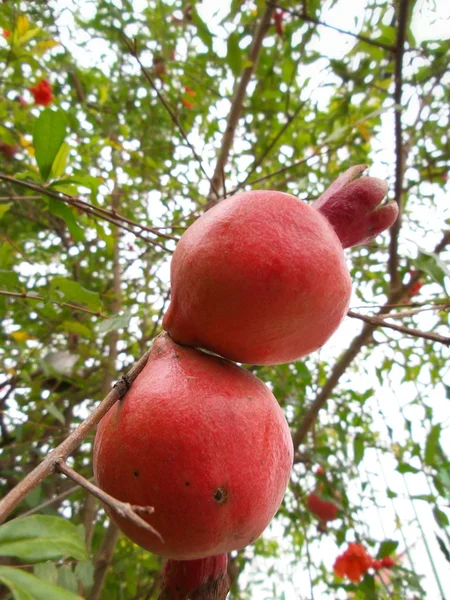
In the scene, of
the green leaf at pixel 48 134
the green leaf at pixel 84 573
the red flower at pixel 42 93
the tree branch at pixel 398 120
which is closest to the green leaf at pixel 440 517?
the tree branch at pixel 398 120

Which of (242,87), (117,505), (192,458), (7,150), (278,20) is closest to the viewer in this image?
(117,505)

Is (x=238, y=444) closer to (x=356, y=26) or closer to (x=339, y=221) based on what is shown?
Answer: (x=339, y=221)

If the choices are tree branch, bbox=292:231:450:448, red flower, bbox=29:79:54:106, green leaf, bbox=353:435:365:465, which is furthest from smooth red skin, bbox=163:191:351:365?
red flower, bbox=29:79:54:106

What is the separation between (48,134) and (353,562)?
1.55 meters

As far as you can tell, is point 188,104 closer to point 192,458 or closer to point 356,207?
point 356,207

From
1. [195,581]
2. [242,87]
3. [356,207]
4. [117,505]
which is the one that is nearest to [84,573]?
[195,581]

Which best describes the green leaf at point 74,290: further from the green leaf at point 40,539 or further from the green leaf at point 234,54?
the green leaf at point 234,54

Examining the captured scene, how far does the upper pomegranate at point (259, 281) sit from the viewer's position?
18.6 inches

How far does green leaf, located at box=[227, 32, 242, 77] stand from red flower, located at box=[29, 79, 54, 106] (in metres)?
1.04

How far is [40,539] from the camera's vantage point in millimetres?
390

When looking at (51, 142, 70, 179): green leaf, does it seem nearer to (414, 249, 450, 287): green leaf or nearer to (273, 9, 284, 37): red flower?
(414, 249, 450, 287): green leaf

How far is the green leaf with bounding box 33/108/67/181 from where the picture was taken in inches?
27.1

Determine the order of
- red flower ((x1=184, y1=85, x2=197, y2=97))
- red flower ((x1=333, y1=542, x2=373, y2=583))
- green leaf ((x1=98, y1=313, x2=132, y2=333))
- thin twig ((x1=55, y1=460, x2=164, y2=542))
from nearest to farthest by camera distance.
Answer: thin twig ((x1=55, y1=460, x2=164, y2=542))
green leaf ((x1=98, y1=313, x2=132, y2=333))
red flower ((x1=333, y1=542, x2=373, y2=583))
red flower ((x1=184, y1=85, x2=197, y2=97))

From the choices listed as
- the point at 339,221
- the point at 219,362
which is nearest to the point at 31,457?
the point at 219,362
